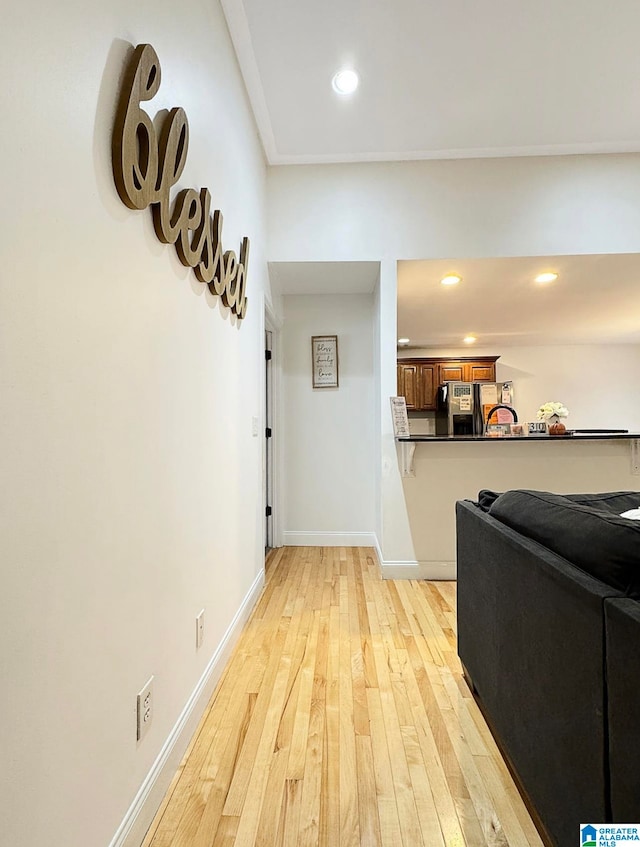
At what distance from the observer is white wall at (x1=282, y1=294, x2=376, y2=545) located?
4.27 meters

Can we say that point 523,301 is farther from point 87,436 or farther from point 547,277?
point 87,436

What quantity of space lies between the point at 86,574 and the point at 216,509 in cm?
106

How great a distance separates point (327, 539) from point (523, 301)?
2811 mm

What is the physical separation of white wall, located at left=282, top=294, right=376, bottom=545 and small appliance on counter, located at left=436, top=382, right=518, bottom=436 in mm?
1256

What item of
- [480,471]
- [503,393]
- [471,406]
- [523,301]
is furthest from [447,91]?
[503,393]

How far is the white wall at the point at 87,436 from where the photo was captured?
2.52 ft

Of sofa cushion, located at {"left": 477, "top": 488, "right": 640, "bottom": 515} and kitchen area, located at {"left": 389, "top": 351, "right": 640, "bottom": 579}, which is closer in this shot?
sofa cushion, located at {"left": 477, "top": 488, "right": 640, "bottom": 515}

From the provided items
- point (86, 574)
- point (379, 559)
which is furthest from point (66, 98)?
point (379, 559)

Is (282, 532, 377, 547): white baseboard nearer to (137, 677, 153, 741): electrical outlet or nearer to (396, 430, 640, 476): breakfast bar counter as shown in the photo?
(396, 430, 640, 476): breakfast bar counter

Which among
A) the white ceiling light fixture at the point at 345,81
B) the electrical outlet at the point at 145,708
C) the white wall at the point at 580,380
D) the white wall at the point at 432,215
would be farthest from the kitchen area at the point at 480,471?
the white wall at the point at 580,380

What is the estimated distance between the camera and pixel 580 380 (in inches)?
254

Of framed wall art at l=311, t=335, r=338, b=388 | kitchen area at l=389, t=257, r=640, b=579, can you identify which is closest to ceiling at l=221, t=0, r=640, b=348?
kitchen area at l=389, t=257, r=640, b=579

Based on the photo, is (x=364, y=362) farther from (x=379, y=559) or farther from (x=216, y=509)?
(x=216, y=509)

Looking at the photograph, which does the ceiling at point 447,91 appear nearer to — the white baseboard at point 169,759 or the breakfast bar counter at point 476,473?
the breakfast bar counter at point 476,473
